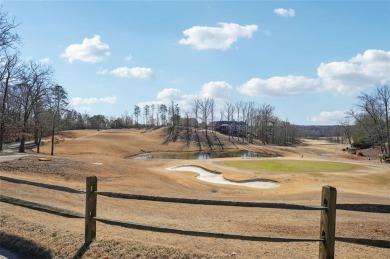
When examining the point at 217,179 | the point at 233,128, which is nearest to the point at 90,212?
the point at 217,179

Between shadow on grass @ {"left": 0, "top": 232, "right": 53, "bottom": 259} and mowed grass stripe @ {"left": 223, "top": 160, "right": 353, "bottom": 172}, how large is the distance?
3735 cm

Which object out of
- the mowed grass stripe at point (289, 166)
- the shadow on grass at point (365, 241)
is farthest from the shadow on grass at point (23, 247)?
the mowed grass stripe at point (289, 166)

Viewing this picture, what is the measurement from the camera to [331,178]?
35.8 metres

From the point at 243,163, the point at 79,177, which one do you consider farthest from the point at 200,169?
the point at 79,177

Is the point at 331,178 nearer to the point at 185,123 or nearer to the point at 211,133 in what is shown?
the point at 211,133

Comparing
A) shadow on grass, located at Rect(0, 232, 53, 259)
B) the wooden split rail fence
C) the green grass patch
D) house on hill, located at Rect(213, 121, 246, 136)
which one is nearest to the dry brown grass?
shadow on grass, located at Rect(0, 232, 53, 259)

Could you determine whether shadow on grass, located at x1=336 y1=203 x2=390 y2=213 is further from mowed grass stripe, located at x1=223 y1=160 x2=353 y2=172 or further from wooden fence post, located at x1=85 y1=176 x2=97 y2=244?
mowed grass stripe, located at x1=223 y1=160 x2=353 y2=172

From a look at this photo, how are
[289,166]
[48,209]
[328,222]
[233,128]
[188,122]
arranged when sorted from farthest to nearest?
[233,128], [188,122], [289,166], [48,209], [328,222]

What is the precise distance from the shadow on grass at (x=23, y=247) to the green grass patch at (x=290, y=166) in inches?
1461

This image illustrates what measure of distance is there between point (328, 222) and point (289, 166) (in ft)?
136

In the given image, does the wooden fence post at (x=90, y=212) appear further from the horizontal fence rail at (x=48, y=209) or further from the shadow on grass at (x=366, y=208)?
the shadow on grass at (x=366, y=208)

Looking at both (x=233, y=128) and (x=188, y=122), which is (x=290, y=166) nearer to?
(x=188, y=122)

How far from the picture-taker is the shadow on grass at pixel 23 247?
7246 mm

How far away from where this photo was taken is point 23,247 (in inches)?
299
